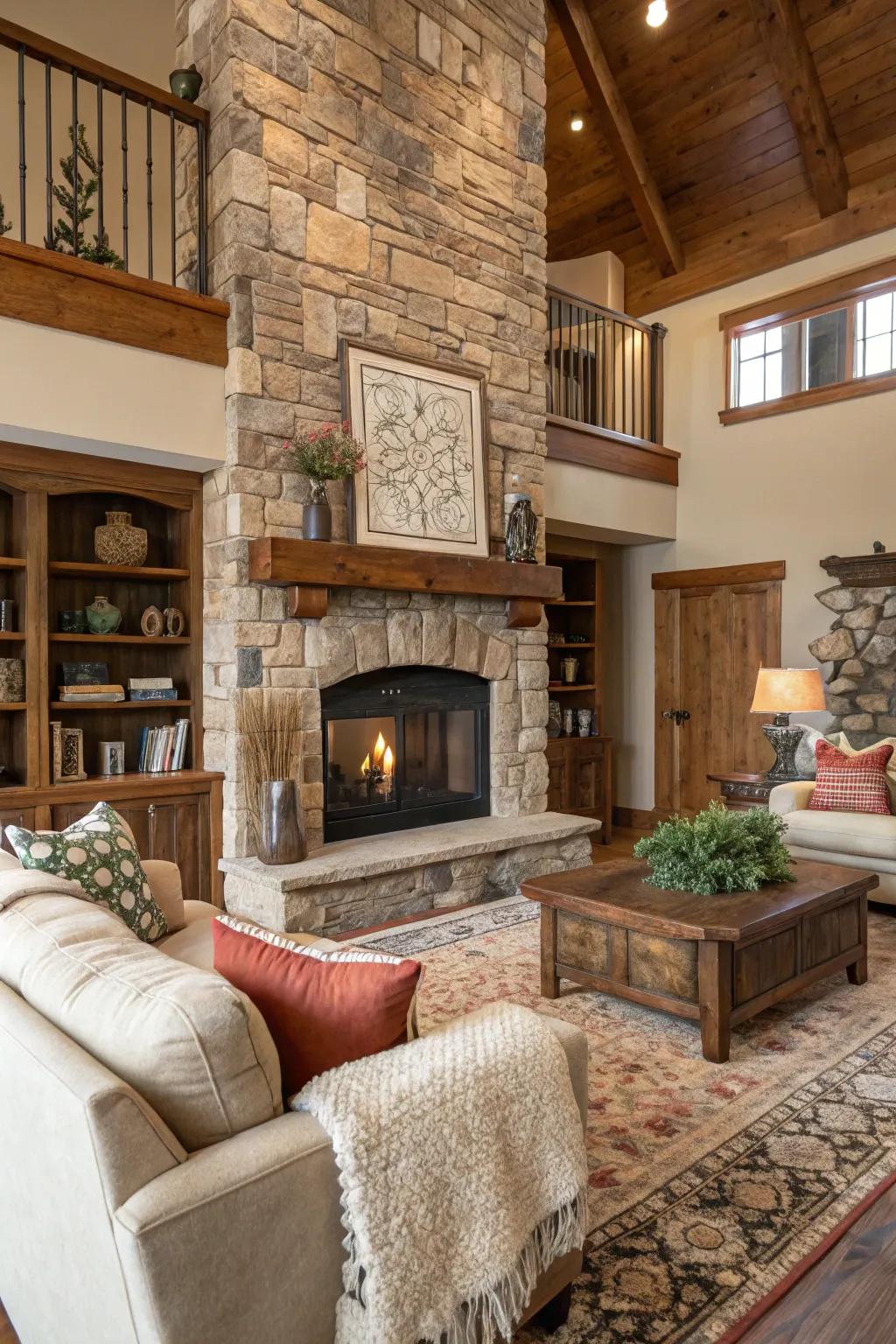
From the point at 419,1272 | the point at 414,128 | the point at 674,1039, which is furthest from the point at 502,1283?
the point at 414,128

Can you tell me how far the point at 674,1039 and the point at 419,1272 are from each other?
1.95 metres

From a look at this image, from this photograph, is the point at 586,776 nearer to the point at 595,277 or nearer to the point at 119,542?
the point at 119,542

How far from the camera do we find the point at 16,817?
3.87 m

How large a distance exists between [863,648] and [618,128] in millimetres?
4179

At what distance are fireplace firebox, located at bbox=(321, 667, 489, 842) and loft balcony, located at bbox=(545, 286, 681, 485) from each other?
2058mm

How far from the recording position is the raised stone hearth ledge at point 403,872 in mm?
3992

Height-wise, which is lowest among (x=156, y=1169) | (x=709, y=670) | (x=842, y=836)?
(x=842, y=836)

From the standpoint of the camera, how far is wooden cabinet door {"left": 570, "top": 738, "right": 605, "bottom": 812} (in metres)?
6.71

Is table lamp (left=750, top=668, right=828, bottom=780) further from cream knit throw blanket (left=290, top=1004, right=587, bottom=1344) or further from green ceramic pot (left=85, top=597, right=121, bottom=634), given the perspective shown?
cream knit throw blanket (left=290, top=1004, right=587, bottom=1344)

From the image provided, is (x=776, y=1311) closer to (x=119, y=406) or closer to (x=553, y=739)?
(x=119, y=406)

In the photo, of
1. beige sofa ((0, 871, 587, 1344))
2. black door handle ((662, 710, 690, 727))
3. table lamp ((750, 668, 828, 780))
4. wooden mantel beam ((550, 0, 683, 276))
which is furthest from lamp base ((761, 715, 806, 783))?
beige sofa ((0, 871, 587, 1344))

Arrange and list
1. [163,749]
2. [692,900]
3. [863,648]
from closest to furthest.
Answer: [692,900] < [163,749] < [863,648]

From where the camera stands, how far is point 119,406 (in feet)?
12.7

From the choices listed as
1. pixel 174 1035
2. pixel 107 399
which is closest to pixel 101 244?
pixel 107 399
